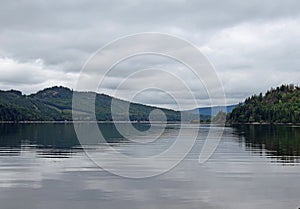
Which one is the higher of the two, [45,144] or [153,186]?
[45,144]

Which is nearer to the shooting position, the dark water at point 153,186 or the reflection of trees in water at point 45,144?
the dark water at point 153,186

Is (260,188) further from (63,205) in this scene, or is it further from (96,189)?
(63,205)

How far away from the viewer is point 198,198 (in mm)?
30438

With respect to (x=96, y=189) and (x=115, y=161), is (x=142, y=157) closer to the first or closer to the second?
(x=115, y=161)

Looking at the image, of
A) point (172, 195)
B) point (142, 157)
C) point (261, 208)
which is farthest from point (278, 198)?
point (142, 157)

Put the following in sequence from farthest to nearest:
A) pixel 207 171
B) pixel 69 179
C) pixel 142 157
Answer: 1. pixel 142 157
2. pixel 207 171
3. pixel 69 179

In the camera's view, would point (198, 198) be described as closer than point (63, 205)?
No

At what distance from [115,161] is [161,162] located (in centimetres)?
533

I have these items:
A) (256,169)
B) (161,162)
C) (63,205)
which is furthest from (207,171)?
(63,205)

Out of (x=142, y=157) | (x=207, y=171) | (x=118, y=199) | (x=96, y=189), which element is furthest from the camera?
(x=142, y=157)

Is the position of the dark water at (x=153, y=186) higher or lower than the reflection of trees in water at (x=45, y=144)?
lower

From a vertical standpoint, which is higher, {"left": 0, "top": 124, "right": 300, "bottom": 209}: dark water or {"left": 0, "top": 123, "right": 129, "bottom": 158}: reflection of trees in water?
{"left": 0, "top": 123, "right": 129, "bottom": 158}: reflection of trees in water

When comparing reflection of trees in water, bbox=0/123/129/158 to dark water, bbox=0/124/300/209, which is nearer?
dark water, bbox=0/124/300/209

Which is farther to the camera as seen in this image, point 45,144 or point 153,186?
point 45,144
